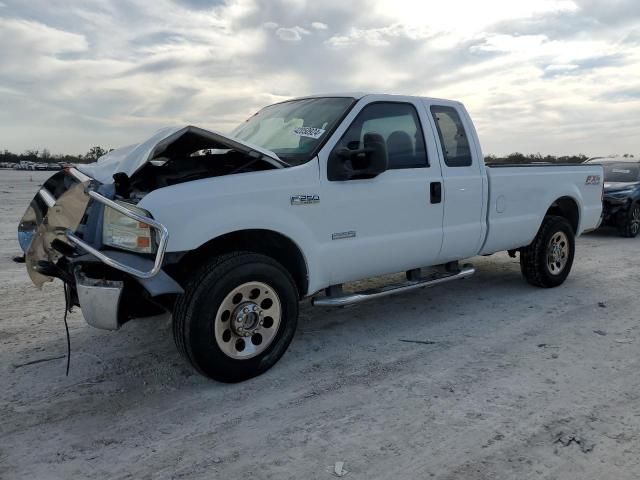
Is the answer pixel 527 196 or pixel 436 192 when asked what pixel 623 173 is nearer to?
pixel 527 196

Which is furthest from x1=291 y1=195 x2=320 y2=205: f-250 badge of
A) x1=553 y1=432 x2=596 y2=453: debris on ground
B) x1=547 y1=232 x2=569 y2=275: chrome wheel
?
x1=547 y1=232 x2=569 y2=275: chrome wheel

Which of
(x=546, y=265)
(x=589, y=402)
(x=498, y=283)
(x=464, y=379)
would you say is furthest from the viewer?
(x=498, y=283)

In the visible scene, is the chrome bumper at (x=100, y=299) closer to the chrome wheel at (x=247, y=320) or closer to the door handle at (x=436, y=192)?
the chrome wheel at (x=247, y=320)

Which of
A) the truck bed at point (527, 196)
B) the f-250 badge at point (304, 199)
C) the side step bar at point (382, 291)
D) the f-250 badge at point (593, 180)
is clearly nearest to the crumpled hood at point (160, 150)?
the f-250 badge at point (304, 199)

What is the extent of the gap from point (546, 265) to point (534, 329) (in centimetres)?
161

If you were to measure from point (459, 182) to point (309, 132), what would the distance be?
1.61 metres

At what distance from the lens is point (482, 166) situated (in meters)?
5.29

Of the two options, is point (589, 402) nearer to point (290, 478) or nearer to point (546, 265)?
point (290, 478)

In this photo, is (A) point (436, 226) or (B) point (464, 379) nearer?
(B) point (464, 379)

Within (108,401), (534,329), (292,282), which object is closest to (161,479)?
(108,401)

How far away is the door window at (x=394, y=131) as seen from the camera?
4.35 metres

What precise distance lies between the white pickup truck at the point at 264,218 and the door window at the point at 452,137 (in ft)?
0.05

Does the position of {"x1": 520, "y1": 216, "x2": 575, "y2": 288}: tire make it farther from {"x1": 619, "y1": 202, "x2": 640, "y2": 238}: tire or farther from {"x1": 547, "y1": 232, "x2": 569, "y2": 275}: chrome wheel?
{"x1": 619, "y1": 202, "x2": 640, "y2": 238}: tire

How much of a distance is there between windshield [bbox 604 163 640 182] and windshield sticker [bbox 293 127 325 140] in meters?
9.78
